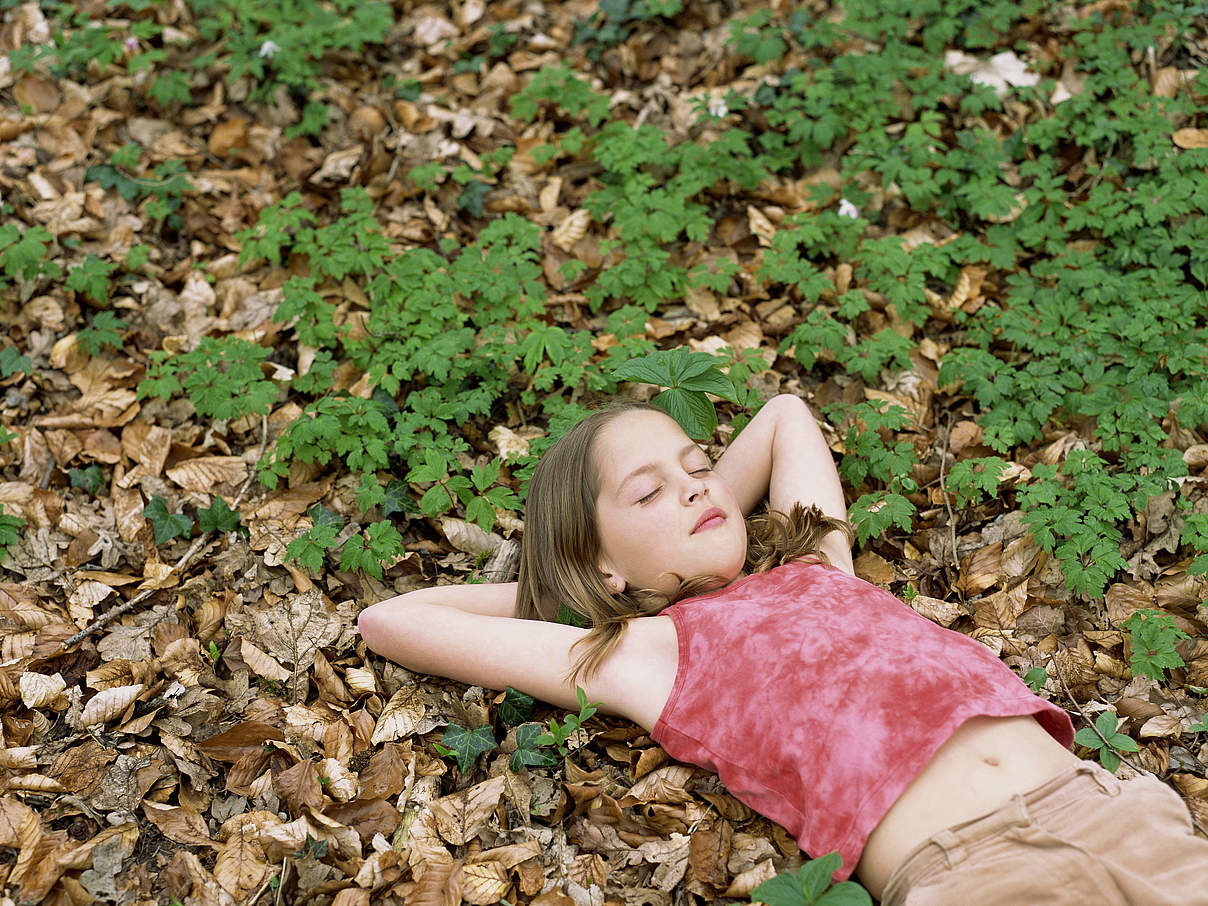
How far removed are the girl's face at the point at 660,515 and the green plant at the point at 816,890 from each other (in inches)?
36.9

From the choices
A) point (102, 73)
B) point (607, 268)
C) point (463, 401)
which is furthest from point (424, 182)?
point (102, 73)

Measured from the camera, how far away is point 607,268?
493cm

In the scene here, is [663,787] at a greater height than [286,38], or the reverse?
[286,38]

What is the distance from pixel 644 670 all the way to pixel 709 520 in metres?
0.51

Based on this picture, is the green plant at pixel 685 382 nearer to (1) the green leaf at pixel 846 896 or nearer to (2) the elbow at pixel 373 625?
(2) the elbow at pixel 373 625

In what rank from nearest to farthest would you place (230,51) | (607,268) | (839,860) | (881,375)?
(839,860)
(881,375)
(607,268)
(230,51)

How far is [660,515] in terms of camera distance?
3.07 m

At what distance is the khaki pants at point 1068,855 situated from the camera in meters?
2.36

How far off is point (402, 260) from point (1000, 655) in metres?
3.13

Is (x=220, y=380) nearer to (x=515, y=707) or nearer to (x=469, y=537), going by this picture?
(x=469, y=537)

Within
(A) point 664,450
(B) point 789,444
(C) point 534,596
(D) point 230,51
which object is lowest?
(C) point 534,596

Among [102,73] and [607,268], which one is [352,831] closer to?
[607,268]

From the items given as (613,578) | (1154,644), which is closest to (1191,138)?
(1154,644)

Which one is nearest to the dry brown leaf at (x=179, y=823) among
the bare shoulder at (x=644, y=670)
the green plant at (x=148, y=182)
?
the bare shoulder at (x=644, y=670)
